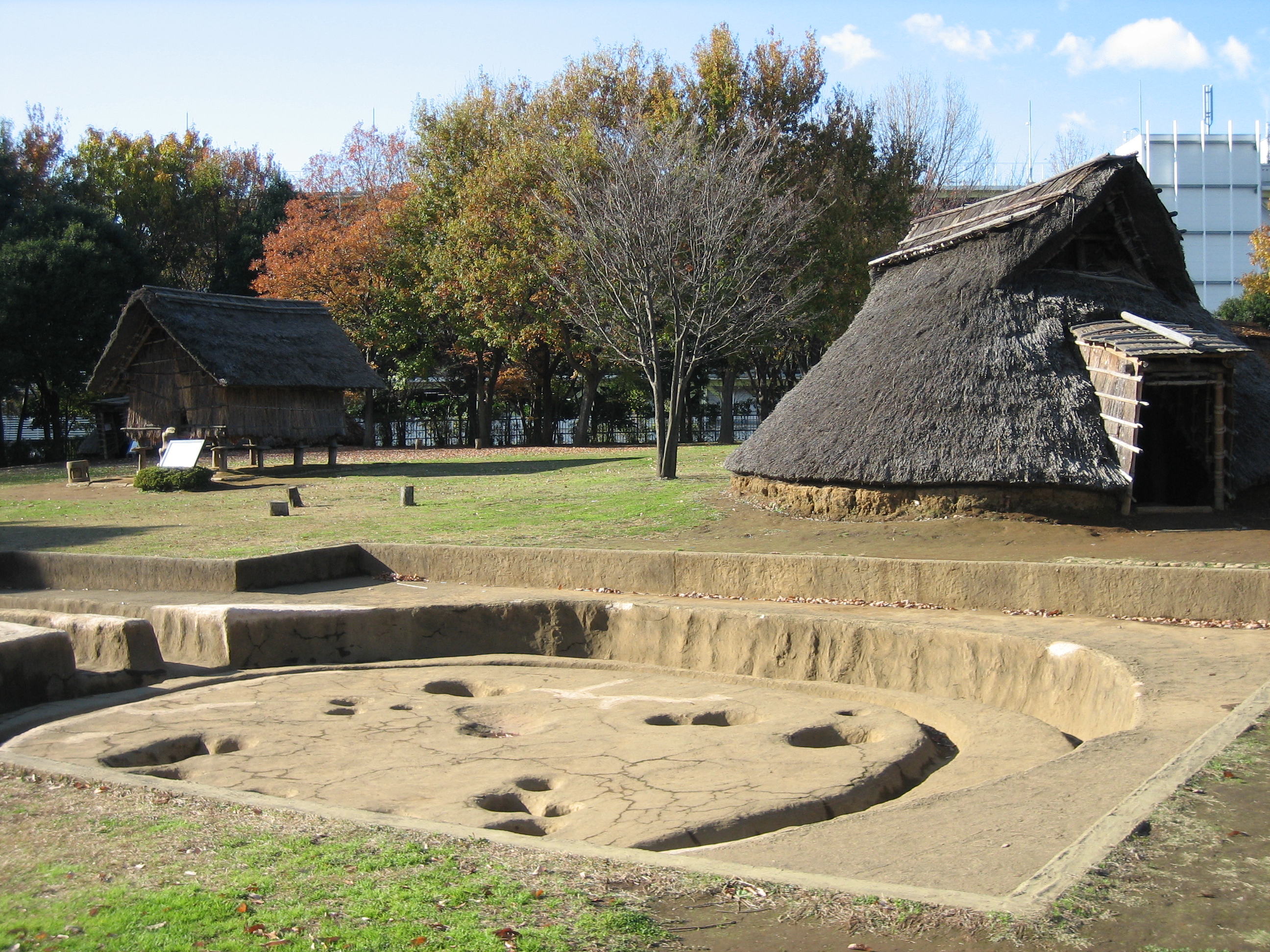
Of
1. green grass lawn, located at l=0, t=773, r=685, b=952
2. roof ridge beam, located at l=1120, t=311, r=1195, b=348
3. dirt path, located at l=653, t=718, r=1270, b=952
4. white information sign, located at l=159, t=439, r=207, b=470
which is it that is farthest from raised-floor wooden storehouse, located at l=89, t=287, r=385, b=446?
dirt path, located at l=653, t=718, r=1270, b=952

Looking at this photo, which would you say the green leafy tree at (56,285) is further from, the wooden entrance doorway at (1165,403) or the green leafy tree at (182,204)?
the wooden entrance doorway at (1165,403)

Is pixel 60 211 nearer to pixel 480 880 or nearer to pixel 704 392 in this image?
pixel 704 392

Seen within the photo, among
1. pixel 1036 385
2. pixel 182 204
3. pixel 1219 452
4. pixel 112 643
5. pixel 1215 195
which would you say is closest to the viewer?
pixel 112 643

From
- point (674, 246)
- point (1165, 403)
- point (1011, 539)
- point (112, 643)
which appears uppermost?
point (674, 246)

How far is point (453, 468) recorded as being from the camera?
28.8m

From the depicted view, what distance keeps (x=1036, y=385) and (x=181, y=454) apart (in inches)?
A: 769

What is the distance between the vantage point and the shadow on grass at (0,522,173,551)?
16.8 m

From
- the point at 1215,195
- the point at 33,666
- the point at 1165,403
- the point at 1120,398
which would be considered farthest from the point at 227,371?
the point at 1215,195

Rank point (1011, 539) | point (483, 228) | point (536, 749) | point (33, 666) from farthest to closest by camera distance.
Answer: point (483, 228) < point (1011, 539) < point (33, 666) < point (536, 749)

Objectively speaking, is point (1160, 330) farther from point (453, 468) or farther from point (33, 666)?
point (453, 468)

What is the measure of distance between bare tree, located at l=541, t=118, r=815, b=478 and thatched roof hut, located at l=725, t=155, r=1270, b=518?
3818mm

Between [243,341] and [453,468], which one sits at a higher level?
[243,341]

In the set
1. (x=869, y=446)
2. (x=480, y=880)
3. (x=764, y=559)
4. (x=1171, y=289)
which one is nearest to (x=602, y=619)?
(x=764, y=559)

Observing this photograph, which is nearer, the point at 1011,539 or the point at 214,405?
the point at 1011,539
